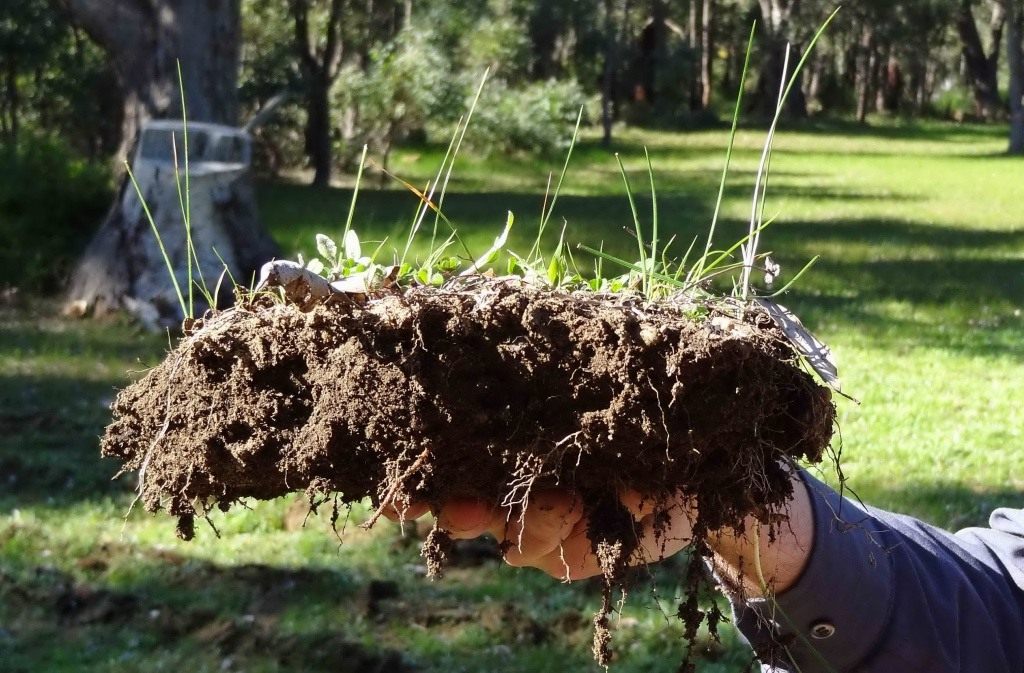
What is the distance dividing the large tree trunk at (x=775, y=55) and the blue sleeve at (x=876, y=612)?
34489mm

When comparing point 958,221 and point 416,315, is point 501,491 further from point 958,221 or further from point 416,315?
point 958,221

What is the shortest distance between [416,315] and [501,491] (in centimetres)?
29

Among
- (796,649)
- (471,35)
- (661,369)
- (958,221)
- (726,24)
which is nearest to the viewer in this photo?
(661,369)

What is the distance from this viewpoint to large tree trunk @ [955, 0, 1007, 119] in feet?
155

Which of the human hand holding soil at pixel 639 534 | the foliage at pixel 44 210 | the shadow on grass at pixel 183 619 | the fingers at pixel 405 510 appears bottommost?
the shadow on grass at pixel 183 619

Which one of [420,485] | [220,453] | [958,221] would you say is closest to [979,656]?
[420,485]

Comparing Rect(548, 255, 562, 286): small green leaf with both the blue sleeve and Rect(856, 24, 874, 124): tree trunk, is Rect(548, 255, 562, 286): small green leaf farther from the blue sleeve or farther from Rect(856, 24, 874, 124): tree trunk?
Rect(856, 24, 874, 124): tree trunk

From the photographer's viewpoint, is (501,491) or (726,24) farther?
(726,24)

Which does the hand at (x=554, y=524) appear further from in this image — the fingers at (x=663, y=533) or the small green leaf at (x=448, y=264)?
the small green leaf at (x=448, y=264)

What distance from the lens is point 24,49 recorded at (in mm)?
19172

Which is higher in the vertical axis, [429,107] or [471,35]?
[471,35]

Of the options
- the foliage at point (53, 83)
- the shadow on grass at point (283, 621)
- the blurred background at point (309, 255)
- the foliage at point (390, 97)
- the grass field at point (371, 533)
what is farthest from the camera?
the foliage at point (390, 97)

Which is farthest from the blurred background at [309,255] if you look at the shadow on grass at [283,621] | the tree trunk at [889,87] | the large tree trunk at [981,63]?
the tree trunk at [889,87]

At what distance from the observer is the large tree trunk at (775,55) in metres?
38.1
